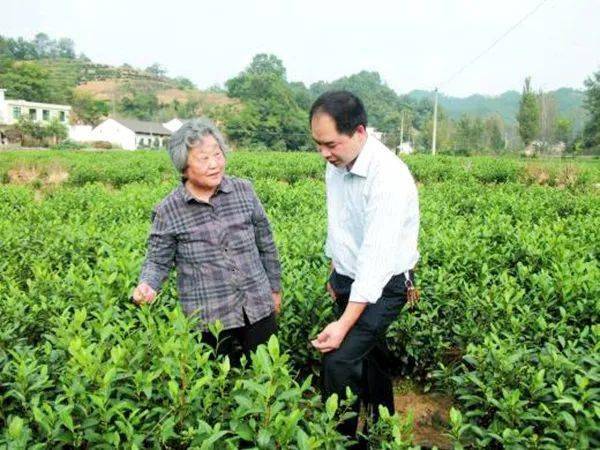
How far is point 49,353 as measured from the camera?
2.46 m

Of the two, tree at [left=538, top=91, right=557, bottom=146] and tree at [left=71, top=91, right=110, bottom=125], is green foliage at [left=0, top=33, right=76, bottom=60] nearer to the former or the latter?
tree at [left=71, top=91, right=110, bottom=125]

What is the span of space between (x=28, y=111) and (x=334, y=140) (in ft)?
213

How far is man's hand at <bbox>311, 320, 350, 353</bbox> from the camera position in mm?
2357

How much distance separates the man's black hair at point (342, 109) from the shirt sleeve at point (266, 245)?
2.69ft

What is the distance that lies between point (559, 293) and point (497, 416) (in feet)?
5.12

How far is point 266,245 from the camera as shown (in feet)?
10.00

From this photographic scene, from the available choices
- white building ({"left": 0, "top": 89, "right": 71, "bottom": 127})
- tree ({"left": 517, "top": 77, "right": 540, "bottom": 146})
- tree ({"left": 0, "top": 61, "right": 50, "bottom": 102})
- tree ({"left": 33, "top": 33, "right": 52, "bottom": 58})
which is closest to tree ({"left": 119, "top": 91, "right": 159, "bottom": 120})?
tree ({"left": 0, "top": 61, "right": 50, "bottom": 102})

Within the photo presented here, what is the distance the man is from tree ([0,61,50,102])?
240ft

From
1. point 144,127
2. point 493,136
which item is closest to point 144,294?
point 144,127

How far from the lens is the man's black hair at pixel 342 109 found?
2273 millimetres

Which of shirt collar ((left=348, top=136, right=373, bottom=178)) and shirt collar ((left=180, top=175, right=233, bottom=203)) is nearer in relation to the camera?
shirt collar ((left=348, top=136, right=373, bottom=178))

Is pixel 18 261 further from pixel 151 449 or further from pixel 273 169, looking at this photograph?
pixel 273 169

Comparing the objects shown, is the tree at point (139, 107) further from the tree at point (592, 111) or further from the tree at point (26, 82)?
the tree at point (592, 111)

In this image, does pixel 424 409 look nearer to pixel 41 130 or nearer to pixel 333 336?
pixel 333 336
